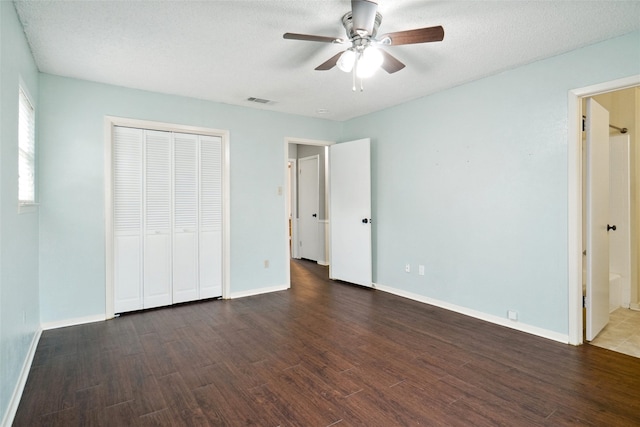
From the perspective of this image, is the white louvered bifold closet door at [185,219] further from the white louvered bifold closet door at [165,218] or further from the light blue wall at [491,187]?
the light blue wall at [491,187]

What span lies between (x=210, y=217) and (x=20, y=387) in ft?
8.02

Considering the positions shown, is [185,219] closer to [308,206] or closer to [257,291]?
[257,291]

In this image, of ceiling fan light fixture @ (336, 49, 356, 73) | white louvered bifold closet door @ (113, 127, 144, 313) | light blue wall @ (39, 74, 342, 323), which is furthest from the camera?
white louvered bifold closet door @ (113, 127, 144, 313)

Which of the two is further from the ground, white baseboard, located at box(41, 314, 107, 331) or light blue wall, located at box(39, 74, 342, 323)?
light blue wall, located at box(39, 74, 342, 323)

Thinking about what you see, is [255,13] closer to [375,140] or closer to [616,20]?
[616,20]

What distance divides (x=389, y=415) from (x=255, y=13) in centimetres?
269

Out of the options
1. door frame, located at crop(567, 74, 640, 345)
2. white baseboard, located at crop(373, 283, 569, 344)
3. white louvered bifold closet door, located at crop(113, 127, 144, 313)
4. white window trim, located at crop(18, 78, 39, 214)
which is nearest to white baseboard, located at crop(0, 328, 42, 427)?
white louvered bifold closet door, located at crop(113, 127, 144, 313)

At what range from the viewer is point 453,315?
12.0 ft

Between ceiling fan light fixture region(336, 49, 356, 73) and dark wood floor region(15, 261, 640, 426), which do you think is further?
ceiling fan light fixture region(336, 49, 356, 73)

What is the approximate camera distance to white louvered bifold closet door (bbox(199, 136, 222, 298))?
4.26 metres

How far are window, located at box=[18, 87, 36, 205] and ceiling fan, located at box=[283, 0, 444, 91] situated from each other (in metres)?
2.20

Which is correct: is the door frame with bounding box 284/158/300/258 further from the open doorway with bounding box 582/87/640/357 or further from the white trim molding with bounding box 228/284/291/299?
the open doorway with bounding box 582/87/640/357

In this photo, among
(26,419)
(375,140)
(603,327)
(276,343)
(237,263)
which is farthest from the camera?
(375,140)

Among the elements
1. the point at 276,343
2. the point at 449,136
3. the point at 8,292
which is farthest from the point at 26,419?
the point at 449,136
